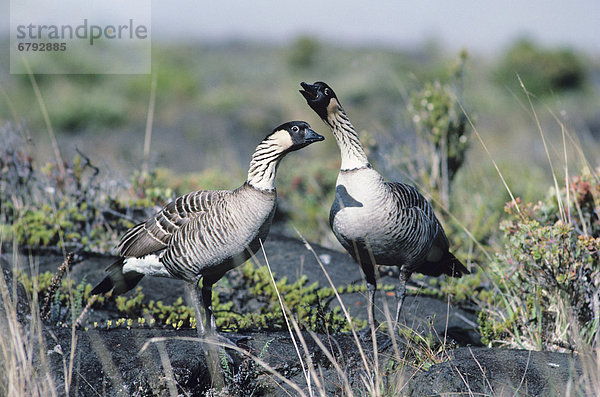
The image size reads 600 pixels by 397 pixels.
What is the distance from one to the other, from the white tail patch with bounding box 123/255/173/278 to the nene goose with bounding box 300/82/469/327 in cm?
145

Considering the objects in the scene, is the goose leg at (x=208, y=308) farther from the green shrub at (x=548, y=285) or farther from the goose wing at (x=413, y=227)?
the green shrub at (x=548, y=285)

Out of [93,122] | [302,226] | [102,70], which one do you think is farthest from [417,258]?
[102,70]

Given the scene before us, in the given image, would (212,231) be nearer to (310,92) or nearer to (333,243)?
(310,92)

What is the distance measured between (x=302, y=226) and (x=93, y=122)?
14.5m

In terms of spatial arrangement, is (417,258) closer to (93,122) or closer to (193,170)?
(193,170)

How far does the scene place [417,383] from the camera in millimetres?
3801

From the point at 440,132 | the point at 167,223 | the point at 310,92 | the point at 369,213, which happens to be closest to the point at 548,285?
the point at 369,213

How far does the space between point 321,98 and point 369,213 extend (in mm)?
985

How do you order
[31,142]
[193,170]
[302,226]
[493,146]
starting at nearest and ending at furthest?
1. [31,142]
2. [302,226]
3. [193,170]
4. [493,146]

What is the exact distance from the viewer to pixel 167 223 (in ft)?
15.4

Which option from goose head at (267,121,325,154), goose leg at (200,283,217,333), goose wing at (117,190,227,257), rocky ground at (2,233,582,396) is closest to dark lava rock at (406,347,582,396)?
rocky ground at (2,233,582,396)

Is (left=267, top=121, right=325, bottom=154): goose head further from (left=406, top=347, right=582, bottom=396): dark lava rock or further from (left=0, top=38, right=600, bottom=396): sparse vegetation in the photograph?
(left=406, top=347, right=582, bottom=396): dark lava rock

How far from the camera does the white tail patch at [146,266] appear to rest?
4727 mm

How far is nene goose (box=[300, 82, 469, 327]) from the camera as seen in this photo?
174 inches
